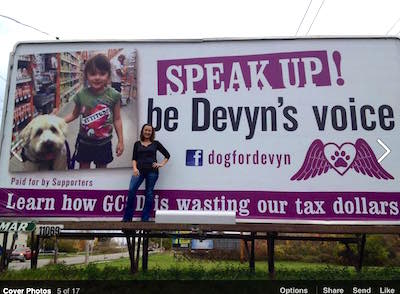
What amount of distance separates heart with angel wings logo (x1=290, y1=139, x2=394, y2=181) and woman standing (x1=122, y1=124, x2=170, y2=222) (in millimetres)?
2025

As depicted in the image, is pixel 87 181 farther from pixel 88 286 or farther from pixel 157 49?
pixel 157 49

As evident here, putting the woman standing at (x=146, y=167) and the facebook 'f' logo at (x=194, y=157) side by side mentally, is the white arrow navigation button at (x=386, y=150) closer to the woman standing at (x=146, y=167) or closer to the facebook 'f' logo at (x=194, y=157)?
the facebook 'f' logo at (x=194, y=157)

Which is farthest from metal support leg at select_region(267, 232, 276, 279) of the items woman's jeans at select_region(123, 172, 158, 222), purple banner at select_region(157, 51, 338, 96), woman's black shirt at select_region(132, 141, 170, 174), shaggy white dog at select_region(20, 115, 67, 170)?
shaggy white dog at select_region(20, 115, 67, 170)

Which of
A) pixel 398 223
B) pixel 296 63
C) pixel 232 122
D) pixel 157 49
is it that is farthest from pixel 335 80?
pixel 157 49

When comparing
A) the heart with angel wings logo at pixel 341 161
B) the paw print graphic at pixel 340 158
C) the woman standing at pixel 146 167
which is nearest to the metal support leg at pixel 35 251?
the woman standing at pixel 146 167

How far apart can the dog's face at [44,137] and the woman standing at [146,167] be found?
1341 mm

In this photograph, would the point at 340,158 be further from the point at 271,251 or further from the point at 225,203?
the point at 225,203

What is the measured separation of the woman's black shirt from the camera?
18.3 feet

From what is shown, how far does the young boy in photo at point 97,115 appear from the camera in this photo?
240 inches

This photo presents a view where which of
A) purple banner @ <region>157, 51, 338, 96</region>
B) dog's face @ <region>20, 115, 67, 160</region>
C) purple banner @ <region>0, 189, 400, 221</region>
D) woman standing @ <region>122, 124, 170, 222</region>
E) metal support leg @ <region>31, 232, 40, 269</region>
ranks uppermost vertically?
purple banner @ <region>157, 51, 338, 96</region>

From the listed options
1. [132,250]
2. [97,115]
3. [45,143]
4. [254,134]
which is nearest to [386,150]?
[254,134]

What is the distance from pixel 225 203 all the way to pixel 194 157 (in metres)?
0.84

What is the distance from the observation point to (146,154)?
5633mm

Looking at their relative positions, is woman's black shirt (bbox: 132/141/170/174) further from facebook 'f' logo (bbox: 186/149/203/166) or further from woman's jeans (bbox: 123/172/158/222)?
facebook 'f' logo (bbox: 186/149/203/166)
